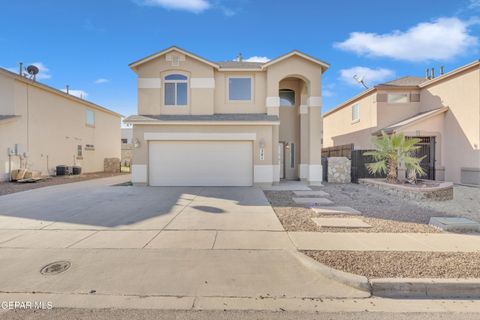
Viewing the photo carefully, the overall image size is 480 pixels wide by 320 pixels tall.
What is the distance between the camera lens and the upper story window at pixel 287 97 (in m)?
16.3

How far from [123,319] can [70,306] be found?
80 centimetres

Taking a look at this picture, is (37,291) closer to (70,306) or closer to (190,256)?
(70,306)

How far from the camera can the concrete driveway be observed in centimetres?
365

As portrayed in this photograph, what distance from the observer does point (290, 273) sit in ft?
13.2

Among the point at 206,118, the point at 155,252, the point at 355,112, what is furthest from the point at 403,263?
the point at 355,112

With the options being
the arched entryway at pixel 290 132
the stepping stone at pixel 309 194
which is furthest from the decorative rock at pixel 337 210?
the arched entryway at pixel 290 132

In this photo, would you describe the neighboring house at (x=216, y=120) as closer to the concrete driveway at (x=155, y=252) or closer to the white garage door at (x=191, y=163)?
the white garage door at (x=191, y=163)

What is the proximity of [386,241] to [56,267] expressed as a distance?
19.9ft

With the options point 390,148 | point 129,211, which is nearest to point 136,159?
point 129,211

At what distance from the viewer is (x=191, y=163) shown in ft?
43.9

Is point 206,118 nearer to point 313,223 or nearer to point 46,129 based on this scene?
point 313,223

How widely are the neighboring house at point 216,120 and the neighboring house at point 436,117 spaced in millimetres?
5615

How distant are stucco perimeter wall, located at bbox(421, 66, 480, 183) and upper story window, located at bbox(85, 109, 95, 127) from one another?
2616 cm

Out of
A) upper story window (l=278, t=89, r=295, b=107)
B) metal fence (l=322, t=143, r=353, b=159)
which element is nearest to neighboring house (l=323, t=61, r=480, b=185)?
metal fence (l=322, t=143, r=353, b=159)
